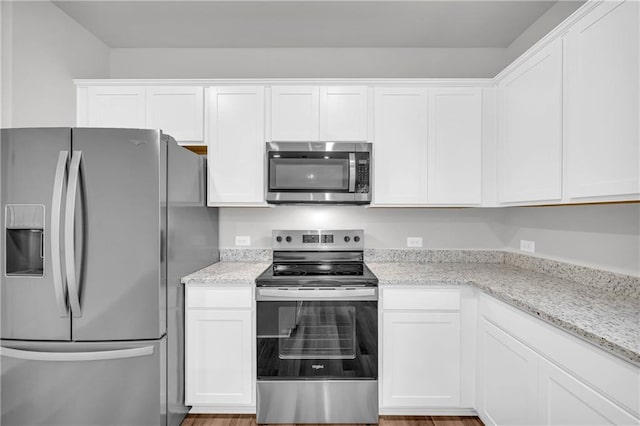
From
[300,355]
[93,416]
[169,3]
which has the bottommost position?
[93,416]

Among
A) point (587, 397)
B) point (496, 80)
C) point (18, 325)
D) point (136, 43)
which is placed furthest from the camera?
point (136, 43)

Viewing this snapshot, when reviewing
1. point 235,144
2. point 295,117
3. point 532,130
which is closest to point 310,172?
point 295,117

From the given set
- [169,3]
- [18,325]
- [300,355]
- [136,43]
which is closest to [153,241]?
[18,325]

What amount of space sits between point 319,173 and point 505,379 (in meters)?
1.64

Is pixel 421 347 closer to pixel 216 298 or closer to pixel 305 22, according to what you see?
pixel 216 298

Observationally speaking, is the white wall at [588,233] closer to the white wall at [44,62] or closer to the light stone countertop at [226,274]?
the light stone countertop at [226,274]

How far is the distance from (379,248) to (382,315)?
31.3 inches

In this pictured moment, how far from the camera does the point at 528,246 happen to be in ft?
7.90

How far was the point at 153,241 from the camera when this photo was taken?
1740 millimetres

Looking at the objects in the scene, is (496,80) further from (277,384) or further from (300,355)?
(277,384)

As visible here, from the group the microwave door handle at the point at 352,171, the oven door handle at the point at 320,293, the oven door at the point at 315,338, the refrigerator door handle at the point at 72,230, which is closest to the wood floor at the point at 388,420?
the oven door at the point at 315,338

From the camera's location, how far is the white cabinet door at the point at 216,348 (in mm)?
2018

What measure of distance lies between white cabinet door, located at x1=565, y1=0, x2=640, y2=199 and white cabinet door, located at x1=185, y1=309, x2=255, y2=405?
1932 millimetres

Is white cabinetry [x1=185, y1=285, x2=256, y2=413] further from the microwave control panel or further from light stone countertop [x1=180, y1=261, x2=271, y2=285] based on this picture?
the microwave control panel
